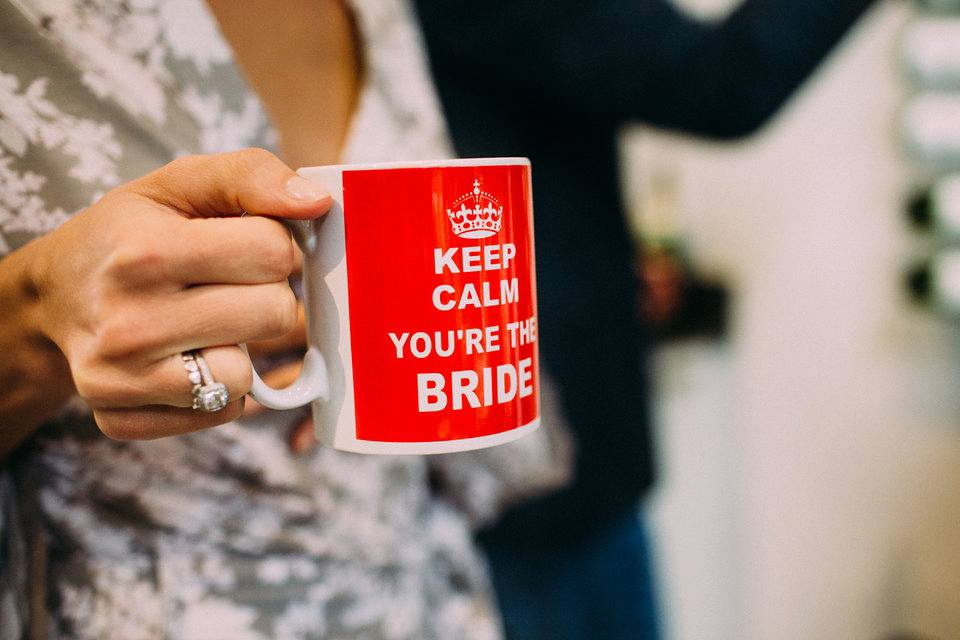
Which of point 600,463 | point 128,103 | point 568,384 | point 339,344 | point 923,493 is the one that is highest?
point 128,103

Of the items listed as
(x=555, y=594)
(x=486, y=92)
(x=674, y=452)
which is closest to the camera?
(x=486, y=92)

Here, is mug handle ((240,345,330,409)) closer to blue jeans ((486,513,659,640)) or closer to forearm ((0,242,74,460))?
forearm ((0,242,74,460))

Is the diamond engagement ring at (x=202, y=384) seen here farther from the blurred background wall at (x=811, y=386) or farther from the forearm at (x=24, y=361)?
the blurred background wall at (x=811, y=386)

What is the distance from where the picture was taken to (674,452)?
1631 mm

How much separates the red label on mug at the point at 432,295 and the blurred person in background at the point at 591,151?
479 millimetres

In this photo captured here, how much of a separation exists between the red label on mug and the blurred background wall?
1040 mm

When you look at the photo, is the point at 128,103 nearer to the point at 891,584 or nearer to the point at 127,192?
the point at 127,192

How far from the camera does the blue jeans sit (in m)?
0.99

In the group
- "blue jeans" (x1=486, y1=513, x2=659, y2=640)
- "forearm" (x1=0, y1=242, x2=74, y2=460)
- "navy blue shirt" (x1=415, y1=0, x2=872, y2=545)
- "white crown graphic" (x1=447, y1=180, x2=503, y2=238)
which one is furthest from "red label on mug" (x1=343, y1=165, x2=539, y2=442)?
"blue jeans" (x1=486, y1=513, x2=659, y2=640)

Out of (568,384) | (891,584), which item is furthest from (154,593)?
(891,584)

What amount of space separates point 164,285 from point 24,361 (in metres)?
0.15

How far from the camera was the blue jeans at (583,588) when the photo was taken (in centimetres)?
99

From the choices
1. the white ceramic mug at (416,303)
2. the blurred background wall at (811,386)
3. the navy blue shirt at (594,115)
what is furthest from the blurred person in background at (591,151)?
the white ceramic mug at (416,303)

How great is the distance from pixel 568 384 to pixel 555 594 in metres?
0.33
